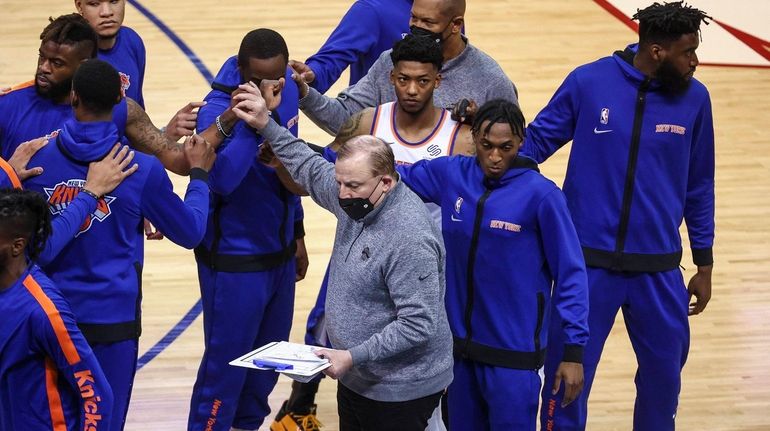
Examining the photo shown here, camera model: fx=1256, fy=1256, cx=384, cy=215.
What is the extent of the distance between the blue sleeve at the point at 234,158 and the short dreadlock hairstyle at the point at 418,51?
0.65 m

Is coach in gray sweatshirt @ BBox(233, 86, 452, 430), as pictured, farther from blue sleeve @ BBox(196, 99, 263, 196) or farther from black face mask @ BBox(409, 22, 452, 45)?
black face mask @ BBox(409, 22, 452, 45)

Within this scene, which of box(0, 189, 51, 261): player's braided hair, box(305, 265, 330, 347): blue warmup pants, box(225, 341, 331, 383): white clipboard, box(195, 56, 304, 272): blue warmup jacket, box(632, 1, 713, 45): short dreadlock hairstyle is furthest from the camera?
box(305, 265, 330, 347): blue warmup pants

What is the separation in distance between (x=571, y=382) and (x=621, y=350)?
7.21 feet

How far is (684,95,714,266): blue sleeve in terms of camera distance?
514 cm

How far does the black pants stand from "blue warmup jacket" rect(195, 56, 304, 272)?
97 centimetres

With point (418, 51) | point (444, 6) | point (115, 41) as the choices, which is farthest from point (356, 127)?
point (115, 41)

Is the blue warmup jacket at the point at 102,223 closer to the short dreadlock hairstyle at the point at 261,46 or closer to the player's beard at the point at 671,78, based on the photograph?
the short dreadlock hairstyle at the point at 261,46

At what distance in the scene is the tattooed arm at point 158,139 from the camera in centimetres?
485

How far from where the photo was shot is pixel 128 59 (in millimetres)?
5754

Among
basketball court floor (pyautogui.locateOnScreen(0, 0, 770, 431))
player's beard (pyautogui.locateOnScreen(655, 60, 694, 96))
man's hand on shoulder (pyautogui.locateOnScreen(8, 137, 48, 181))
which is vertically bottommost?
basketball court floor (pyautogui.locateOnScreen(0, 0, 770, 431))

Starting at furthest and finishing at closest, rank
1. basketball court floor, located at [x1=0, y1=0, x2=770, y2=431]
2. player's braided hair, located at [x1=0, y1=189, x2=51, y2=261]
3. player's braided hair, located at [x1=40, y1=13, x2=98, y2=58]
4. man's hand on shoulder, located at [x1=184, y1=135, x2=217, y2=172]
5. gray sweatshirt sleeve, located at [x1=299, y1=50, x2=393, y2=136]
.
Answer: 1. basketball court floor, located at [x1=0, y1=0, x2=770, y2=431]
2. gray sweatshirt sleeve, located at [x1=299, y1=50, x2=393, y2=136]
3. man's hand on shoulder, located at [x1=184, y1=135, x2=217, y2=172]
4. player's braided hair, located at [x1=40, y1=13, x2=98, y2=58]
5. player's braided hair, located at [x1=0, y1=189, x2=51, y2=261]

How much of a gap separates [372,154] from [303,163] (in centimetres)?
49

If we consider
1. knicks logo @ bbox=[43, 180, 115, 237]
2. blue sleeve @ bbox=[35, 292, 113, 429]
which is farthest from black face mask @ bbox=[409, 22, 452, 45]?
blue sleeve @ bbox=[35, 292, 113, 429]

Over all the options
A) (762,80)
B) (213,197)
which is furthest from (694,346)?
(762,80)
